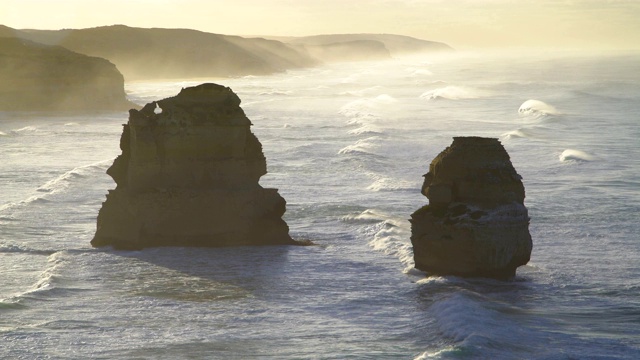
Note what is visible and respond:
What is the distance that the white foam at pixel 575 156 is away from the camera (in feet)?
151

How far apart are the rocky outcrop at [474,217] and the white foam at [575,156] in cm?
2473

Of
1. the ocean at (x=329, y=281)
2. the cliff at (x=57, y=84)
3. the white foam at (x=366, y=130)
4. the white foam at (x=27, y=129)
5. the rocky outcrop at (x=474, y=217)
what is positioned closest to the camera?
the ocean at (x=329, y=281)

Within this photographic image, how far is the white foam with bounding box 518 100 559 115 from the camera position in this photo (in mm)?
78400

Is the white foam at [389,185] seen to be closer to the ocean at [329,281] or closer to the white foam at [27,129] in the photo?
the ocean at [329,281]

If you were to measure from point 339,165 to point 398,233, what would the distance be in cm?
1632

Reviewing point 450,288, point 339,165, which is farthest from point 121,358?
point 339,165

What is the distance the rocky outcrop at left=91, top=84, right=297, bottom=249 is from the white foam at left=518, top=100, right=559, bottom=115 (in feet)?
179

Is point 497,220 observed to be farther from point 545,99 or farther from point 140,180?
point 545,99

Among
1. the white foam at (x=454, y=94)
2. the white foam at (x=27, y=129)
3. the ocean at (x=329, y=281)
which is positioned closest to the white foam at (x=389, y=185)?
the ocean at (x=329, y=281)

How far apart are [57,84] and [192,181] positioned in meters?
66.9

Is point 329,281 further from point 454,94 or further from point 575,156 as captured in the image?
point 454,94

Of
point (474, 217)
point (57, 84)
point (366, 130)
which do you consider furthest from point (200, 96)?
point (57, 84)

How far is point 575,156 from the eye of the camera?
153ft

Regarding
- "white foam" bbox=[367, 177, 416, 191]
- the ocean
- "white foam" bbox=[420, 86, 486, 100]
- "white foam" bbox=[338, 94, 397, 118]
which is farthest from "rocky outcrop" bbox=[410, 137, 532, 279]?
"white foam" bbox=[420, 86, 486, 100]
